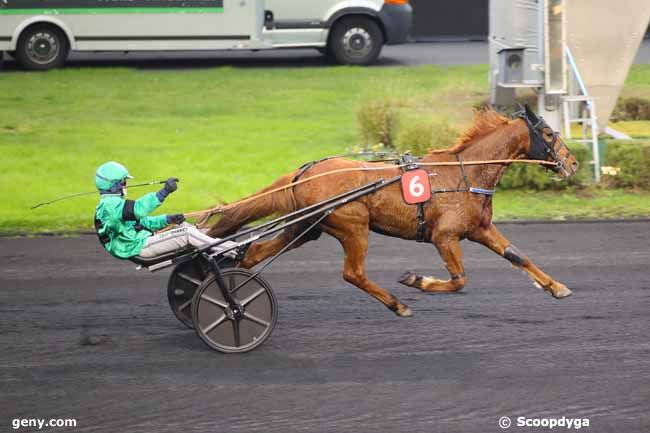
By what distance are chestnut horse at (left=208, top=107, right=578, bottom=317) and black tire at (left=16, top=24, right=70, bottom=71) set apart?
10.9 metres

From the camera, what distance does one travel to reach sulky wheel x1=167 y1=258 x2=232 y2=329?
22.2 feet

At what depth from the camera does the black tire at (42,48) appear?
16.6m

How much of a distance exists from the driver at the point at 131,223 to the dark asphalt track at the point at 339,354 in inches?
27.3

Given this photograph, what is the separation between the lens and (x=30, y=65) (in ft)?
55.3

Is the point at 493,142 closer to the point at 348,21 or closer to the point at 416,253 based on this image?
the point at 416,253

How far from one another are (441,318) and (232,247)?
1.62m

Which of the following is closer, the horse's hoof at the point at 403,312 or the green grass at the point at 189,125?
the horse's hoof at the point at 403,312

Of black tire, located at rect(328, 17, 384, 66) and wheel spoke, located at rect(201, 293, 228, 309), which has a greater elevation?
black tire, located at rect(328, 17, 384, 66)

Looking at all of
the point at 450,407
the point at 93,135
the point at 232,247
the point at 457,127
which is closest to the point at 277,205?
the point at 232,247

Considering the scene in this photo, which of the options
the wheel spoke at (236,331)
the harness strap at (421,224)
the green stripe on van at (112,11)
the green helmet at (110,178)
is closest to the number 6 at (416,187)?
the harness strap at (421,224)

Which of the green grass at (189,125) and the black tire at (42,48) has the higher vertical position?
the black tire at (42,48)

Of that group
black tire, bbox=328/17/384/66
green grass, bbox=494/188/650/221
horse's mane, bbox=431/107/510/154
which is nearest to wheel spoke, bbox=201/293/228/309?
horse's mane, bbox=431/107/510/154

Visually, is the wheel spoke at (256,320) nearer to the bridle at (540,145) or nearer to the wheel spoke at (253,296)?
the wheel spoke at (253,296)

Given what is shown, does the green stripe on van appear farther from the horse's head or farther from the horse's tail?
the horse's head
